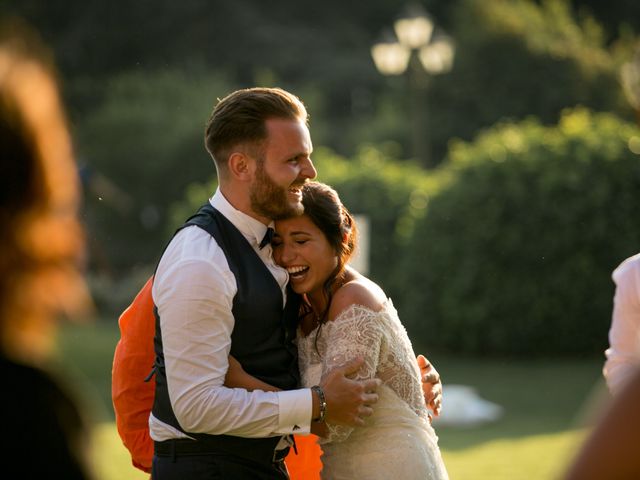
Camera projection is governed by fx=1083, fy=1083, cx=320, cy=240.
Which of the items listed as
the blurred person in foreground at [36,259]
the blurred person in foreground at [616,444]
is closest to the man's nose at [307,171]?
the blurred person in foreground at [36,259]

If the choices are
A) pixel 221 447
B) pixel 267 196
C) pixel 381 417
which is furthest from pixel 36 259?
pixel 381 417

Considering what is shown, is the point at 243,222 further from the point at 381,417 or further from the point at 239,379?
the point at 381,417

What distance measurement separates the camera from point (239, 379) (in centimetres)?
342

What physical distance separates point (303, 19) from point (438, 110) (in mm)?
10373

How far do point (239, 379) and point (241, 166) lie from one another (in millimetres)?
726

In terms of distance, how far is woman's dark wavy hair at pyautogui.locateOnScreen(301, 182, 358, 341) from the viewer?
12.5ft

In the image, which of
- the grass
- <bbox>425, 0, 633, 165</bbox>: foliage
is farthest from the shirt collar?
<bbox>425, 0, 633, 165</bbox>: foliage

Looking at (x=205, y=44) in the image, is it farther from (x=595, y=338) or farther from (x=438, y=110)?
(x=595, y=338)

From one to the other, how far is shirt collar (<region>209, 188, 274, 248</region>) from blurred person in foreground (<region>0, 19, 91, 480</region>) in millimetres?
1799

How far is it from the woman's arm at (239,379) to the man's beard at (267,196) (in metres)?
0.52

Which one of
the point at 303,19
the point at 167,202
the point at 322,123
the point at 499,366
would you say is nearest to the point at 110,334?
the point at 499,366

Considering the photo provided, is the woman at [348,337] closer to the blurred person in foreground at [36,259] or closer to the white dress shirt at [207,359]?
the white dress shirt at [207,359]

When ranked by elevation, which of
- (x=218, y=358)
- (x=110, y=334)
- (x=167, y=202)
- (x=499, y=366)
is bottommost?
(x=218, y=358)

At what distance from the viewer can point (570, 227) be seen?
1641 centimetres
